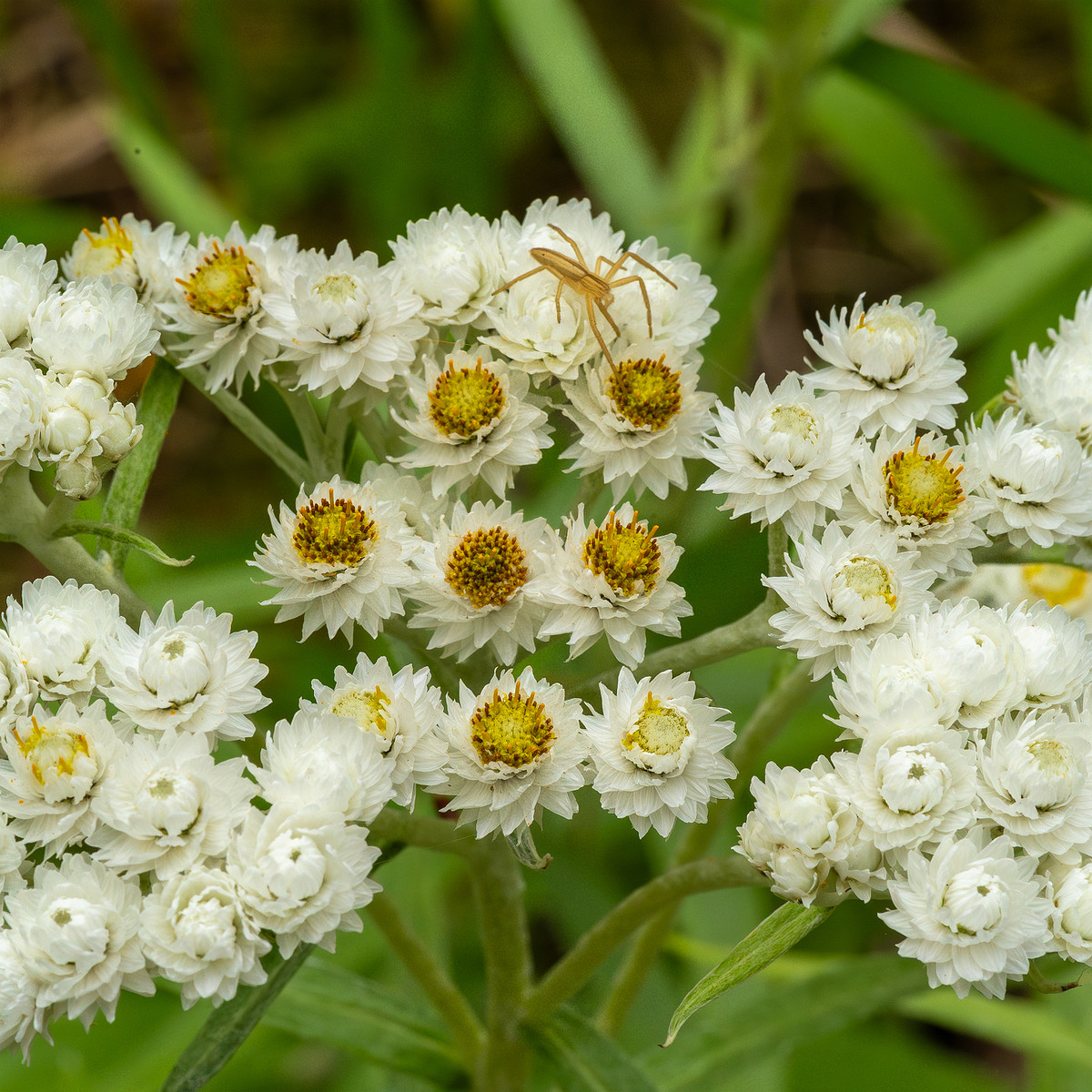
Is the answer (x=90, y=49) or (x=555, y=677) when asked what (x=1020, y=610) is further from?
(x=90, y=49)

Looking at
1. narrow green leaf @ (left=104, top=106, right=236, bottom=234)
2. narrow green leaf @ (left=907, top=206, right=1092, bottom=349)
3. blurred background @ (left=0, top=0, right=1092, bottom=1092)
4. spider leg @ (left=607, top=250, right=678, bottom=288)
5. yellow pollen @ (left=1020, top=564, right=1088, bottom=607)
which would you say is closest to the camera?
spider leg @ (left=607, top=250, right=678, bottom=288)

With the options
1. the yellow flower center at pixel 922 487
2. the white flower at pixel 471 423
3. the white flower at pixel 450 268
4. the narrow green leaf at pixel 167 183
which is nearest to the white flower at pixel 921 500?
the yellow flower center at pixel 922 487

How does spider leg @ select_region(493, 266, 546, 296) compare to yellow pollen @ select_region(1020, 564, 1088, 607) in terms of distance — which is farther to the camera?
yellow pollen @ select_region(1020, 564, 1088, 607)

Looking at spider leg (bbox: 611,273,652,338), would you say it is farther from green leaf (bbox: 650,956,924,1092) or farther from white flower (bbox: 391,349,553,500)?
green leaf (bbox: 650,956,924,1092)

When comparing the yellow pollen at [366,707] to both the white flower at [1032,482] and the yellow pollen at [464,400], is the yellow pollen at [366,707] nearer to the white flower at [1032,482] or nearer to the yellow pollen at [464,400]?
the yellow pollen at [464,400]

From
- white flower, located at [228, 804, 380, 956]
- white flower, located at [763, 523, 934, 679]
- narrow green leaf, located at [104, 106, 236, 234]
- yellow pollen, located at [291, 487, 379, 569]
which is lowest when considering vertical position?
white flower, located at [228, 804, 380, 956]

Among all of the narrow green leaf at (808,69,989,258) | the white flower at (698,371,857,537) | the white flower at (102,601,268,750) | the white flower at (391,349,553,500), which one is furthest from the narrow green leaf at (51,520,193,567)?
the narrow green leaf at (808,69,989,258)

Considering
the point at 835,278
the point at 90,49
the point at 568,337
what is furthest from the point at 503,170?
the point at 568,337
